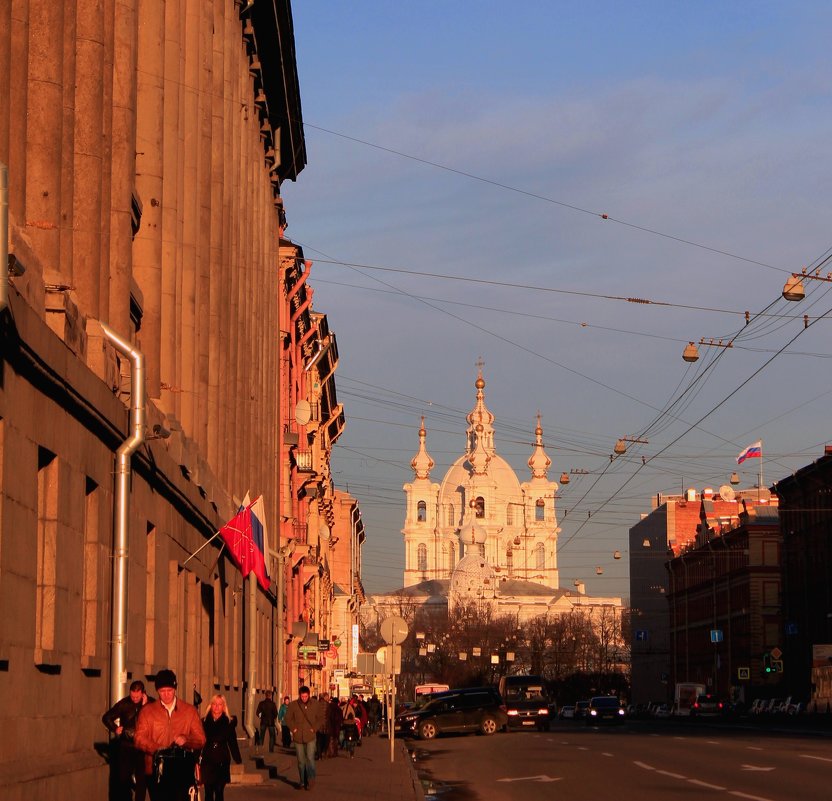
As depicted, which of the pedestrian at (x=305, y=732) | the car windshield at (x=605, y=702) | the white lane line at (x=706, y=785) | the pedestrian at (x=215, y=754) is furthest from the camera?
the car windshield at (x=605, y=702)

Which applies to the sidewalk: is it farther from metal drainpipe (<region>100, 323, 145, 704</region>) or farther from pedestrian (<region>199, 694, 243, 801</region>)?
metal drainpipe (<region>100, 323, 145, 704</region>)

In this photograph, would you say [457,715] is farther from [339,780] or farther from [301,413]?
[339,780]

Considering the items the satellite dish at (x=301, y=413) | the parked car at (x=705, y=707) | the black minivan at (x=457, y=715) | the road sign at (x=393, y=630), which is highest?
the satellite dish at (x=301, y=413)

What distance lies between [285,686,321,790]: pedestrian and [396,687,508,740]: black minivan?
26957mm

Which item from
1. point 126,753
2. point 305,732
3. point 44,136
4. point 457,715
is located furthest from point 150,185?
point 457,715

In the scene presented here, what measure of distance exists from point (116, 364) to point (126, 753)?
5.58 m

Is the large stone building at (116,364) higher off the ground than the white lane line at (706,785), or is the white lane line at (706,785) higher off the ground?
the large stone building at (116,364)

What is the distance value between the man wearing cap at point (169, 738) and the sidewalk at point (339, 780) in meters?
7.94

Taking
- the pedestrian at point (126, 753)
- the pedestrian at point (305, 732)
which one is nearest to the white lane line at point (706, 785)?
the pedestrian at point (305, 732)

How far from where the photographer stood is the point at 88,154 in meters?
18.7

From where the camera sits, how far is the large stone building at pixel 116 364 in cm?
1416

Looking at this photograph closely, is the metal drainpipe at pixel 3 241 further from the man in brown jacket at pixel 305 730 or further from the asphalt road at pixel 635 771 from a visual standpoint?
the man in brown jacket at pixel 305 730

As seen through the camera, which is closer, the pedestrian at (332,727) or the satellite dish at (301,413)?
the pedestrian at (332,727)

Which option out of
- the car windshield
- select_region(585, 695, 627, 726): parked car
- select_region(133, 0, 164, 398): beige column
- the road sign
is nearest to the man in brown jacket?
select_region(133, 0, 164, 398): beige column
